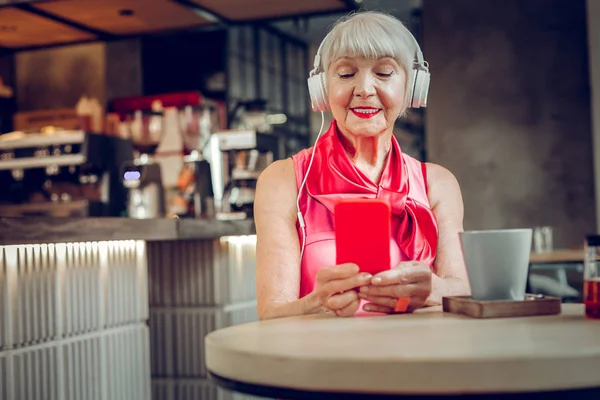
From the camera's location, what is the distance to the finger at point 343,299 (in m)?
1.39

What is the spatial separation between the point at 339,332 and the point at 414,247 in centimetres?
63

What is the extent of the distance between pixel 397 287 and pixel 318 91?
636 mm

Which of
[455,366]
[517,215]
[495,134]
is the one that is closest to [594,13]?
[495,134]

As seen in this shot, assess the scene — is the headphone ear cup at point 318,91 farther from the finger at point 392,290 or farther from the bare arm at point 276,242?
the finger at point 392,290

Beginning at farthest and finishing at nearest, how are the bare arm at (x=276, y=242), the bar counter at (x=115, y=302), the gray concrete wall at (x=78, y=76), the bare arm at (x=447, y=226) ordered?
the gray concrete wall at (x=78, y=76), the bar counter at (x=115, y=302), the bare arm at (x=447, y=226), the bare arm at (x=276, y=242)

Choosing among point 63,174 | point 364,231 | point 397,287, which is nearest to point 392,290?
point 397,287

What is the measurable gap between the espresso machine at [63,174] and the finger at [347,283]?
11.7 feet

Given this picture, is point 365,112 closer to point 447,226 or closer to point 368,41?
point 368,41

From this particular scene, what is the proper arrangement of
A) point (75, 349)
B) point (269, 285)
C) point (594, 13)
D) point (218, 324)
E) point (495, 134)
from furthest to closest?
point (495, 134) < point (594, 13) < point (218, 324) < point (75, 349) < point (269, 285)

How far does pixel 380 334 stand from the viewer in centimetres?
116

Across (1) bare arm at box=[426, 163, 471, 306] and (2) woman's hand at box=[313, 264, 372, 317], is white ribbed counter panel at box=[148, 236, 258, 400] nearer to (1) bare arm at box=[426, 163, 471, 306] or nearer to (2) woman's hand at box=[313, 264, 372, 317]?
(1) bare arm at box=[426, 163, 471, 306]

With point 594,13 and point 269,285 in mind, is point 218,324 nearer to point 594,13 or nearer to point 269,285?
point 269,285

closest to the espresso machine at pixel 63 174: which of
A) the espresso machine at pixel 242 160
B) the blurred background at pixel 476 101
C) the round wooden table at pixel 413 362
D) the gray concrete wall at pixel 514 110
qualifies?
the blurred background at pixel 476 101

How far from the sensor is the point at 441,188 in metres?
1.90
